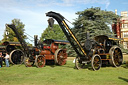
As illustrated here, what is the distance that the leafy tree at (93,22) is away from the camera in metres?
27.5

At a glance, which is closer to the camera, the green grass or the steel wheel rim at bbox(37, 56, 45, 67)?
the green grass

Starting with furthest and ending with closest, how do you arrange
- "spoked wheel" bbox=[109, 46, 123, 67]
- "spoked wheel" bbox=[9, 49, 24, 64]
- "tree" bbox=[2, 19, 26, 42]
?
"tree" bbox=[2, 19, 26, 42] < "spoked wheel" bbox=[9, 49, 24, 64] < "spoked wheel" bbox=[109, 46, 123, 67]

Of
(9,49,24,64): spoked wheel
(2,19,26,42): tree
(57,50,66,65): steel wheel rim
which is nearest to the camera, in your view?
(57,50,66,65): steel wheel rim

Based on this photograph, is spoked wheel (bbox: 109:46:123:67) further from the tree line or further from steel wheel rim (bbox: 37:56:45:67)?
the tree line

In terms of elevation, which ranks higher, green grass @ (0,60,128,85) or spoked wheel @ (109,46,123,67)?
spoked wheel @ (109,46,123,67)

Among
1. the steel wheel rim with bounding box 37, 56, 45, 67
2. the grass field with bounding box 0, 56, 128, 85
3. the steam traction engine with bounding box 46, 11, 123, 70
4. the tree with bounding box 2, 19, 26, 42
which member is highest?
the tree with bounding box 2, 19, 26, 42

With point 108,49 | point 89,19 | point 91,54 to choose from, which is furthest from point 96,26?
point 91,54

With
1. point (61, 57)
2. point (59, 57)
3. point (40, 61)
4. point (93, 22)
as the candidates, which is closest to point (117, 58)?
point (61, 57)

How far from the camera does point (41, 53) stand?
14.1 m

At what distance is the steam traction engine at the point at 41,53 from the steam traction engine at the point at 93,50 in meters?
3.44

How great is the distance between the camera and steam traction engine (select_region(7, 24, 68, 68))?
1368cm

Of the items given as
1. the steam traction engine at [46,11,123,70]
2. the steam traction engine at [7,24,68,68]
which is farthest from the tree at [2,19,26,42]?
the steam traction engine at [46,11,123,70]

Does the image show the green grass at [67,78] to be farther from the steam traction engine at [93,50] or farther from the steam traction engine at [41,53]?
the steam traction engine at [41,53]

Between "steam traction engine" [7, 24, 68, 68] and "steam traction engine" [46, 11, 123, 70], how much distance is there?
344cm
